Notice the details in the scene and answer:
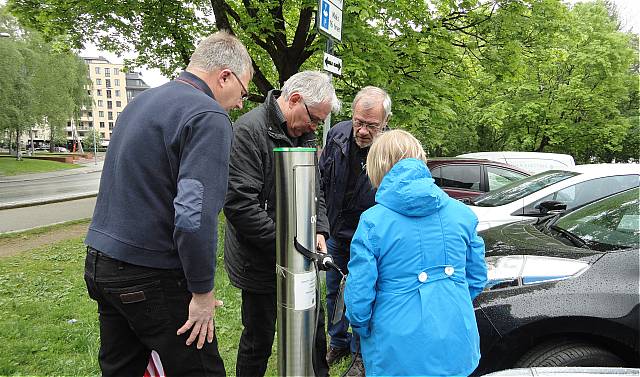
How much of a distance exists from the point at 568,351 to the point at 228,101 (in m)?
2.14

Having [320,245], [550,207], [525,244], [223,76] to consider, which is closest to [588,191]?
[550,207]

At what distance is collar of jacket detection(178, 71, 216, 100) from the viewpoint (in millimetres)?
1754

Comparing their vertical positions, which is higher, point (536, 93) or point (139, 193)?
point (536, 93)

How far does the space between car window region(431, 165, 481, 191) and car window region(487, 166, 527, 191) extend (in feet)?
0.67

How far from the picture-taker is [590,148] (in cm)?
1944

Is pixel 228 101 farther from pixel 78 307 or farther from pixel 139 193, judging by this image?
pixel 78 307

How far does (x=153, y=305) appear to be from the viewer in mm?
1645

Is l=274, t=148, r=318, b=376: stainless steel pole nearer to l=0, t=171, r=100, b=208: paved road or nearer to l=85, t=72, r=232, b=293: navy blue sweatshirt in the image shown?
l=85, t=72, r=232, b=293: navy blue sweatshirt

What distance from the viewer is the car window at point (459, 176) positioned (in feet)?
24.1

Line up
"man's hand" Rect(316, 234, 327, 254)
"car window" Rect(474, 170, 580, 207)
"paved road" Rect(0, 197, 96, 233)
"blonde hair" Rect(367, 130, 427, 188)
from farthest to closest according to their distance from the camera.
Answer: "paved road" Rect(0, 197, 96, 233)
"car window" Rect(474, 170, 580, 207)
"man's hand" Rect(316, 234, 327, 254)
"blonde hair" Rect(367, 130, 427, 188)

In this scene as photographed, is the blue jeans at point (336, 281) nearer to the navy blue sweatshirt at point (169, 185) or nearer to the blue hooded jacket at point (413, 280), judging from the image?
the blue hooded jacket at point (413, 280)

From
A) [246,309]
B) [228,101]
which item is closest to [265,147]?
[228,101]

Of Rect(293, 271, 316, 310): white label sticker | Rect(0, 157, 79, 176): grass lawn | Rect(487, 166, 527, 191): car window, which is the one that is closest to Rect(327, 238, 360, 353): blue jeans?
Rect(293, 271, 316, 310): white label sticker

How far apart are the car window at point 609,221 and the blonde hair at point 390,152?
5.05 ft
